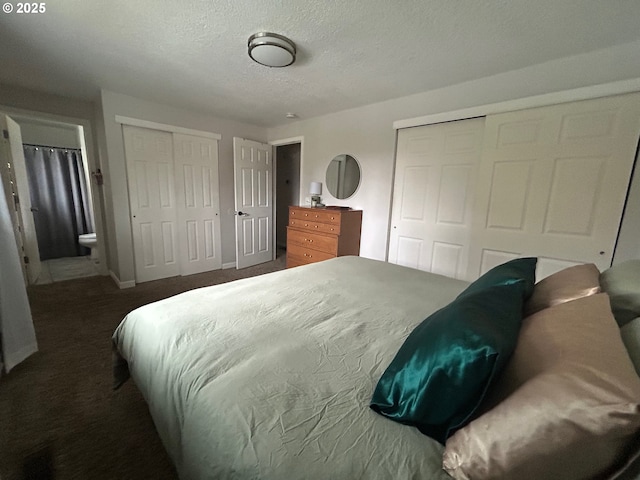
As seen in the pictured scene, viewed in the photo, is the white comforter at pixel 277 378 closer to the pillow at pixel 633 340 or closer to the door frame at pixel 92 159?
the pillow at pixel 633 340

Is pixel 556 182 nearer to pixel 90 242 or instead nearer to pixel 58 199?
pixel 90 242

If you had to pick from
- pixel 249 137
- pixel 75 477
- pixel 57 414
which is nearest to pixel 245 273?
pixel 249 137

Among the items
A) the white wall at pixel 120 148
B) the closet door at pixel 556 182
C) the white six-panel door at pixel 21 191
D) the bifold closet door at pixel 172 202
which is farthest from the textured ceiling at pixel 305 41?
the bifold closet door at pixel 172 202

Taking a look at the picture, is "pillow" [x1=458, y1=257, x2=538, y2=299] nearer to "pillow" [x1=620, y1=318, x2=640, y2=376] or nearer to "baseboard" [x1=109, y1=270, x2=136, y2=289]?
"pillow" [x1=620, y1=318, x2=640, y2=376]

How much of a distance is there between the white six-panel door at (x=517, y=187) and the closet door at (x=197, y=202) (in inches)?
108

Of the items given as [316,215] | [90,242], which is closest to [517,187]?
[316,215]

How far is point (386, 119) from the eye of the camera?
3.11 m

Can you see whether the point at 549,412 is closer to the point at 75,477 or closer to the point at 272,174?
the point at 75,477

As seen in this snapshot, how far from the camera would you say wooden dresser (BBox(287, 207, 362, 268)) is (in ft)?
10.6

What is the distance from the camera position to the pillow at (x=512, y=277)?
3.32ft

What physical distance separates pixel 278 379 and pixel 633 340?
1004 millimetres

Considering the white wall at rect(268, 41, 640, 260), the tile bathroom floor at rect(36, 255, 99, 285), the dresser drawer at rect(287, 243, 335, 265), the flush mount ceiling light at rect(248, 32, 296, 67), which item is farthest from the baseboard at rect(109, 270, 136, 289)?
the flush mount ceiling light at rect(248, 32, 296, 67)

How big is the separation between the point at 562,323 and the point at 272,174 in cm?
437

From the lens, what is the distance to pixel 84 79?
2.63 m
